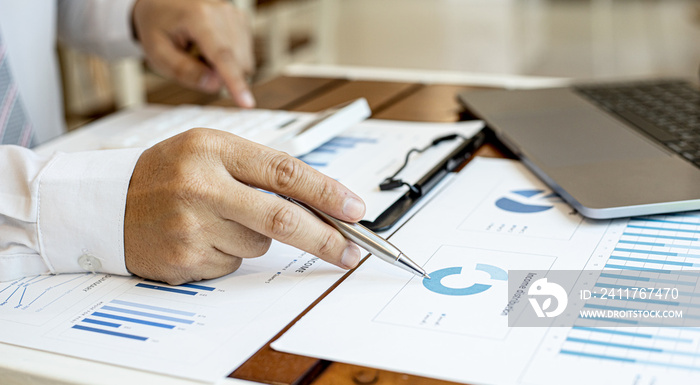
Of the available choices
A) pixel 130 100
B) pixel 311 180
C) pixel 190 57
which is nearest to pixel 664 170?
pixel 311 180

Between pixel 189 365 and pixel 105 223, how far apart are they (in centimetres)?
20

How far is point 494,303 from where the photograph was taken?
20.2 inches

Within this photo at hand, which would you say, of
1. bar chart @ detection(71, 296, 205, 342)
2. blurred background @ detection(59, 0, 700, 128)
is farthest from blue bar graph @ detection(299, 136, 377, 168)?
blurred background @ detection(59, 0, 700, 128)

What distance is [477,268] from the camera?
1.87 feet

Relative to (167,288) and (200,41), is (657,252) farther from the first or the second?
(200,41)

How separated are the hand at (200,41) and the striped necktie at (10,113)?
9.2 inches

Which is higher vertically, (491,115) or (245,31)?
(245,31)

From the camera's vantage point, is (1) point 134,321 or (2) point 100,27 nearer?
(1) point 134,321

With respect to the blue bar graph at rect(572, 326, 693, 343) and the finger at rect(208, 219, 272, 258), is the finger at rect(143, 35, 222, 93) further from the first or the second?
the blue bar graph at rect(572, 326, 693, 343)

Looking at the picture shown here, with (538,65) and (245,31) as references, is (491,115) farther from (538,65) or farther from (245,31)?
(538,65)

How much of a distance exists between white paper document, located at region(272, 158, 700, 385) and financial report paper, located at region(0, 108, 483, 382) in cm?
3

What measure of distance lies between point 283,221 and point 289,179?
0.04 meters

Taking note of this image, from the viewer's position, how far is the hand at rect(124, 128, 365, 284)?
57cm

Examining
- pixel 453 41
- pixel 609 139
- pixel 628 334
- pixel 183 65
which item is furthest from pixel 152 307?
pixel 453 41
